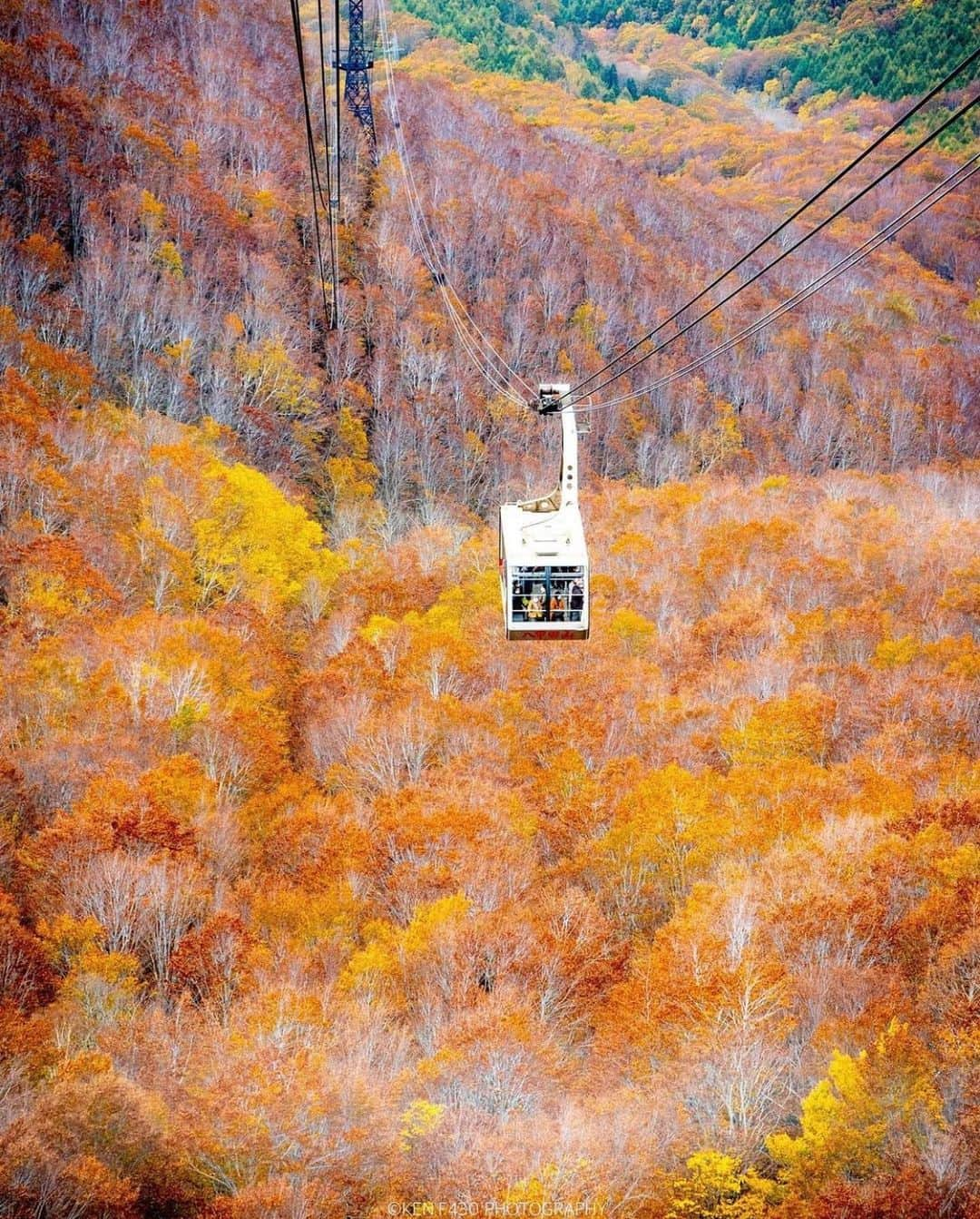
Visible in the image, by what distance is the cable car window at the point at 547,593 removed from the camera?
30547 mm

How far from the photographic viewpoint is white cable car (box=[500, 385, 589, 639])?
1198 inches

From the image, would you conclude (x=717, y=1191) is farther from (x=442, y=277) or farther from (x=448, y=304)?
(x=442, y=277)

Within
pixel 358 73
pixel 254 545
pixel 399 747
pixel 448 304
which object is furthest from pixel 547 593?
pixel 448 304

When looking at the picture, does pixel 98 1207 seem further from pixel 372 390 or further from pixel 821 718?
pixel 372 390

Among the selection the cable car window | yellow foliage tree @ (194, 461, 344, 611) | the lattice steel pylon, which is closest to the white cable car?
the cable car window

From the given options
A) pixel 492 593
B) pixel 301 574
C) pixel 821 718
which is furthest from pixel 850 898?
pixel 301 574

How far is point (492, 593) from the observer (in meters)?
78.9

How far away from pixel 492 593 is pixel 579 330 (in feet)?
214

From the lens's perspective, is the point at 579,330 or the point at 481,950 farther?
the point at 579,330

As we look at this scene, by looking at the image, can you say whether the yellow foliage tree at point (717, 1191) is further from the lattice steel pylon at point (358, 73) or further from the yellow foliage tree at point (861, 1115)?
the lattice steel pylon at point (358, 73)

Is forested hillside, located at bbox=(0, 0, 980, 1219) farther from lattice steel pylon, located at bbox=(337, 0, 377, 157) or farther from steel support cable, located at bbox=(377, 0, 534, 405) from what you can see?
lattice steel pylon, located at bbox=(337, 0, 377, 157)

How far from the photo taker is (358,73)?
118 metres

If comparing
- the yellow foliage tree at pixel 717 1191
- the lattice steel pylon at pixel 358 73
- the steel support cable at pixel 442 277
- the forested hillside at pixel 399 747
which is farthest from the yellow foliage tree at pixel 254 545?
the yellow foliage tree at pixel 717 1191

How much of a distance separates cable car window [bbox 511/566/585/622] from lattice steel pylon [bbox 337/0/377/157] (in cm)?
6519
